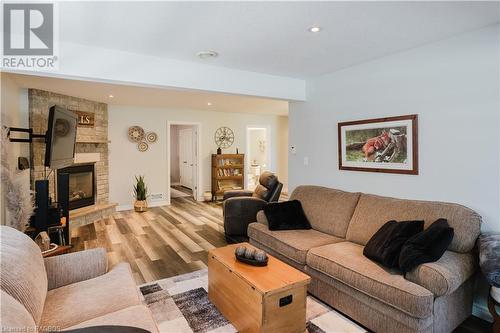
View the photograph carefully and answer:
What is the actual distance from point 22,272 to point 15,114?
3.43 m

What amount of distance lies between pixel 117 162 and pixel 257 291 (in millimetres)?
5322

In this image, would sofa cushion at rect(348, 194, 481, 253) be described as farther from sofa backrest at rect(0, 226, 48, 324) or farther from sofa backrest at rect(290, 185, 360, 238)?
sofa backrest at rect(0, 226, 48, 324)

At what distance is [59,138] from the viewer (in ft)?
9.38

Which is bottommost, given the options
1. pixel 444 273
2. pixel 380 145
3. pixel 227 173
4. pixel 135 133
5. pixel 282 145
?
pixel 444 273

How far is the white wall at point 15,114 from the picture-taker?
322cm

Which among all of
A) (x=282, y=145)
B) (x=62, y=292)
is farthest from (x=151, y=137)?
(x=62, y=292)

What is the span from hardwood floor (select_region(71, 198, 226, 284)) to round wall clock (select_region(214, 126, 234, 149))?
2.07m

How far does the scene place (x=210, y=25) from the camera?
7.03 ft

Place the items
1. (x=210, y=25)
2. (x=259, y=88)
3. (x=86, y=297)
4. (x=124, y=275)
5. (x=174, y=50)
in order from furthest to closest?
(x=259, y=88) → (x=174, y=50) → (x=210, y=25) → (x=124, y=275) → (x=86, y=297)

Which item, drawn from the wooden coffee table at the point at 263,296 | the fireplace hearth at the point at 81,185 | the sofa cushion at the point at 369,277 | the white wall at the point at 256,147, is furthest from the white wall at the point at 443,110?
the white wall at the point at 256,147

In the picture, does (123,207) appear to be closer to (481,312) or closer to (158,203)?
(158,203)

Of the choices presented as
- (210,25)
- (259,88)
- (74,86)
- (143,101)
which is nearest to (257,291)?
(210,25)

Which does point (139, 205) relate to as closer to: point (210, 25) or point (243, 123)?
point (243, 123)

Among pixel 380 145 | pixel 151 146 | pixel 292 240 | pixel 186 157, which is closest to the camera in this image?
pixel 292 240
